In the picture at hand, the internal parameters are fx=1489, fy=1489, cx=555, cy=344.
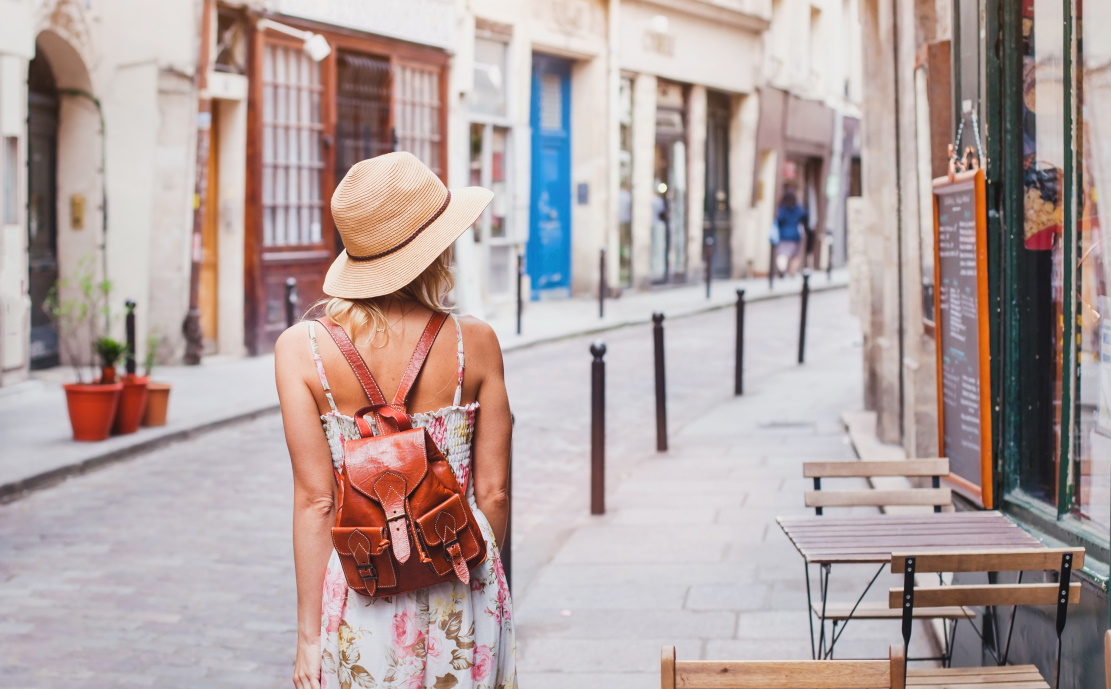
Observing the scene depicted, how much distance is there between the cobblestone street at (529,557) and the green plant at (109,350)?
70cm

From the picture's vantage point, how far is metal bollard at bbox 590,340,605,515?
315 inches

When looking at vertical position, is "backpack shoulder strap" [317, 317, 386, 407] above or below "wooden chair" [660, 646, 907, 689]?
above

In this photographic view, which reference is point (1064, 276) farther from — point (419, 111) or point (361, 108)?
point (419, 111)

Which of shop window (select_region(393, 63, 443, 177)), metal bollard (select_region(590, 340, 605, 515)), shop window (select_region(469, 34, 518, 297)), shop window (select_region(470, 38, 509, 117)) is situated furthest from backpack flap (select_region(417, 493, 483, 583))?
shop window (select_region(470, 38, 509, 117))

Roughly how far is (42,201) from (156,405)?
4029 millimetres

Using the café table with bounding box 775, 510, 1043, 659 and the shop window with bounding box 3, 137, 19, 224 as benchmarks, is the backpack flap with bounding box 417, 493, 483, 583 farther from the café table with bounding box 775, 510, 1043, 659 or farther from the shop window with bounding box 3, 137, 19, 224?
the shop window with bounding box 3, 137, 19, 224

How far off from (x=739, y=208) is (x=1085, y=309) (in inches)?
1001

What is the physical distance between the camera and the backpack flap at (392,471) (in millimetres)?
2785

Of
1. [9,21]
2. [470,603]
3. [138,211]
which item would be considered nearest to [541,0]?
[138,211]

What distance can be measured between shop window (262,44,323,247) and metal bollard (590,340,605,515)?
8398 mm

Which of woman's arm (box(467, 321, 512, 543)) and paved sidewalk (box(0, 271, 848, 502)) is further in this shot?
paved sidewalk (box(0, 271, 848, 502))

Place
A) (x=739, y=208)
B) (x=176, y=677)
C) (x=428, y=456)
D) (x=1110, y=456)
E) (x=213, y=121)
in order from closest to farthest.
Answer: (x=428, y=456) < (x=1110, y=456) < (x=176, y=677) < (x=213, y=121) < (x=739, y=208)

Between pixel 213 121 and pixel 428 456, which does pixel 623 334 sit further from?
pixel 428 456

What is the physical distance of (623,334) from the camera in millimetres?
18375
